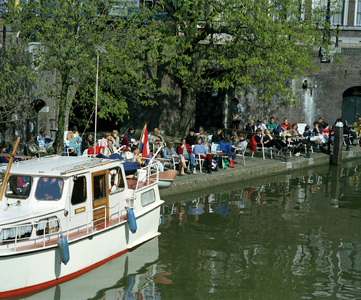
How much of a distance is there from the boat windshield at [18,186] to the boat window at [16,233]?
0.97 meters

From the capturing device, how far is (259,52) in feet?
62.2

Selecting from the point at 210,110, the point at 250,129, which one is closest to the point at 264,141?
the point at 250,129

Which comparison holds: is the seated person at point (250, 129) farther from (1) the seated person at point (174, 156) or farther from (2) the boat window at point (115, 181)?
(2) the boat window at point (115, 181)

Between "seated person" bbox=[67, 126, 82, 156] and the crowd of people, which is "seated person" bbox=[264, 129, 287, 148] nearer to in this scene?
the crowd of people

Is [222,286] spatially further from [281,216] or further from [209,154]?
[209,154]

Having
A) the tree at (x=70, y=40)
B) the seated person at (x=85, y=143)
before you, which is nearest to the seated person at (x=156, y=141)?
the tree at (x=70, y=40)

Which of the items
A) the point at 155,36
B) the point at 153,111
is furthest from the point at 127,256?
the point at 153,111

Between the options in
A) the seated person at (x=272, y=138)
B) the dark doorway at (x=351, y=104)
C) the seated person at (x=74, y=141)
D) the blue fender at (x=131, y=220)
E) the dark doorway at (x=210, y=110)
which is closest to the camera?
the blue fender at (x=131, y=220)

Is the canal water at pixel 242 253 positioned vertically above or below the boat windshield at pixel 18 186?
below

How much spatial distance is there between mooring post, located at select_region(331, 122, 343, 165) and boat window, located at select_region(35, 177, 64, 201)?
14275 mm

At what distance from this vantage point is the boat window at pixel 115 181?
1073 cm

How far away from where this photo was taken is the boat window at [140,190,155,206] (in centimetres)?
1135

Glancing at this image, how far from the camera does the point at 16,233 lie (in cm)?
849

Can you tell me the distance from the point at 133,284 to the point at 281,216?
5.68 meters
